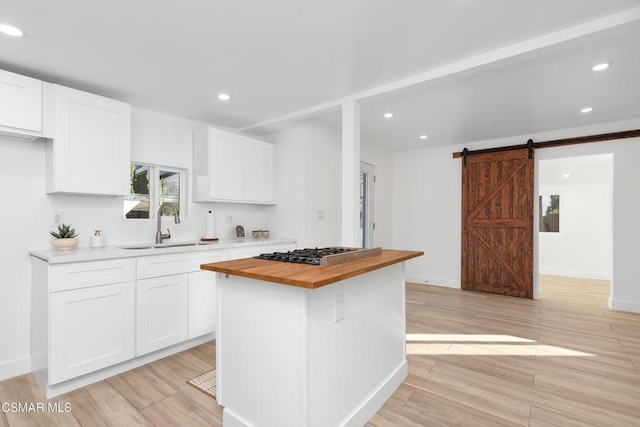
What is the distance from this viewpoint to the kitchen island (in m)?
1.45

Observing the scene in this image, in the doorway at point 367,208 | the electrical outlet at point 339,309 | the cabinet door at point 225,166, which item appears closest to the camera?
the electrical outlet at point 339,309

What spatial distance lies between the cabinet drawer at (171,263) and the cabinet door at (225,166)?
77cm

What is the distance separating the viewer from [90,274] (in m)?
2.27

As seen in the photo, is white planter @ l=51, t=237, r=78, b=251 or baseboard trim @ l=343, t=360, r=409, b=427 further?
white planter @ l=51, t=237, r=78, b=251

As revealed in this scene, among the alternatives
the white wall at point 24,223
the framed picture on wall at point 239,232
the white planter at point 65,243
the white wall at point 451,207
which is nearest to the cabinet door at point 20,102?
the white wall at point 24,223

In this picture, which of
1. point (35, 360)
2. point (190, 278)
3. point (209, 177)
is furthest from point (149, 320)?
point (209, 177)

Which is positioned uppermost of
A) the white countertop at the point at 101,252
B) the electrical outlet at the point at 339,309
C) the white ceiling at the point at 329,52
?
the white ceiling at the point at 329,52

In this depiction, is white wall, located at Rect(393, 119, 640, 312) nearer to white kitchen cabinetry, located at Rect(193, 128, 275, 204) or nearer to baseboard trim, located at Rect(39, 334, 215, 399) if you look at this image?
white kitchen cabinetry, located at Rect(193, 128, 275, 204)

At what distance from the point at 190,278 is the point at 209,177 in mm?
1151

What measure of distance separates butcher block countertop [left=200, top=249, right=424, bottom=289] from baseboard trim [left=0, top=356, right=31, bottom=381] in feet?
6.97

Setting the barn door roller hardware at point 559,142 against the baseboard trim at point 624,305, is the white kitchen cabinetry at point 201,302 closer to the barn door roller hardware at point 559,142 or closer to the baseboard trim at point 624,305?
the barn door roller hardware at point 559,142

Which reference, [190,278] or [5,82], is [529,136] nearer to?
[190,278]

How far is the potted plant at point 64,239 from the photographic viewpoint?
2.46 metres

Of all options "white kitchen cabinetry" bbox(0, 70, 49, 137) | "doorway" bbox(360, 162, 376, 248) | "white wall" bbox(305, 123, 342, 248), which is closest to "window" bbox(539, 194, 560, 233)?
"doorway" bbox(360, 162, 376, 248)
